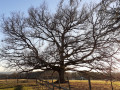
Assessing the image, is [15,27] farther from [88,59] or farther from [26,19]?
[88,59]

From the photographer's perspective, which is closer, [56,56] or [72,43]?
[56,56]

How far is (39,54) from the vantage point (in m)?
15.8

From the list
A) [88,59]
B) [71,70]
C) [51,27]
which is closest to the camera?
[88,59]

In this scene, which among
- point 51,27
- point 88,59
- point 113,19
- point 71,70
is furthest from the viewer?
point 71,70

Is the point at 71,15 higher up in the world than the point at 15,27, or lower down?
higher up

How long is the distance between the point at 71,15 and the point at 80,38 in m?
3.10

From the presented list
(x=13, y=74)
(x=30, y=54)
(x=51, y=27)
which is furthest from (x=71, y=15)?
(x=13, y=74)

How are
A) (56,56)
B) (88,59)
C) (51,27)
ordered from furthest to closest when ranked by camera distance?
(51,27) < (88,59) < (56,56)

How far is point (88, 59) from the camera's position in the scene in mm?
15562

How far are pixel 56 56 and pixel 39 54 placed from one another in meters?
2.42

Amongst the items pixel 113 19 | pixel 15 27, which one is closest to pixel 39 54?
pixel 15 27

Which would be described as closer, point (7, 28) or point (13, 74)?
point (13, 74)

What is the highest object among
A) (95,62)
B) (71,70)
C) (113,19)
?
(113,19)

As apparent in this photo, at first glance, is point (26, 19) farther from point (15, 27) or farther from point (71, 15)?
point (71, 15)
